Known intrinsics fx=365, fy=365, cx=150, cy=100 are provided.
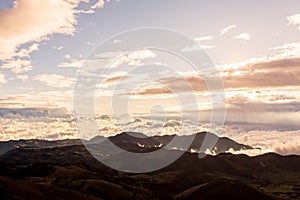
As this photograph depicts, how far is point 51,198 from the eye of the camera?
197 metres

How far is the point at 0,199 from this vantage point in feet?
549

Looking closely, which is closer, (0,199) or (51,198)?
(0,199)

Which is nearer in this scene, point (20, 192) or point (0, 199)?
point (0, 199)

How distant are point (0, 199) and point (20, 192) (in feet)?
65.0

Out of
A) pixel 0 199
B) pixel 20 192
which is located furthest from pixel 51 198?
pixel 0 199

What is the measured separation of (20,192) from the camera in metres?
187

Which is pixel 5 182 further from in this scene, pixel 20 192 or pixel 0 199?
pixel 0 199

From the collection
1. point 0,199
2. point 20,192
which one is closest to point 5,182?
point 20,192

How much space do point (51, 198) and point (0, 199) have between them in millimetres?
34424

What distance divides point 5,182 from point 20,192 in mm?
14951

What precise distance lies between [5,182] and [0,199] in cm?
3032

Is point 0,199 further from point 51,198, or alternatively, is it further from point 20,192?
point 51,198
